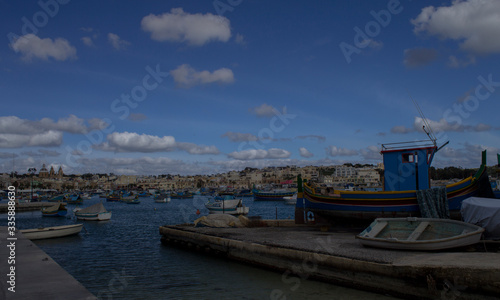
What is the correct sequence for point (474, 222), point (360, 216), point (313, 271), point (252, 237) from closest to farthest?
point (313, 271), point (474, 222), point (252, 237), point (360, 216)

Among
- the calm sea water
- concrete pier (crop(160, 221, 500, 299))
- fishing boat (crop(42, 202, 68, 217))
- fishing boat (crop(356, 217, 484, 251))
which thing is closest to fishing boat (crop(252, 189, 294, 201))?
fishing boat (crop(42, 202, 68, 217))

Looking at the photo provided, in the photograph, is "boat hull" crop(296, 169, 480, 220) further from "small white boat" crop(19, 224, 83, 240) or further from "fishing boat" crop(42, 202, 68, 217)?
"fishing boat" crop(42, 202, 68, 217)

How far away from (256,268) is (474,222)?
9022mm

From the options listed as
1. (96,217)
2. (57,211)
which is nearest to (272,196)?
(57,211)

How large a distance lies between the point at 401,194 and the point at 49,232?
2401 cm

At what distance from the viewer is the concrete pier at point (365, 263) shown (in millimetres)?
9867

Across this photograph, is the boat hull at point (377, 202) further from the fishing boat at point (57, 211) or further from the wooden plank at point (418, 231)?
the fishing boat at point (57, 211)

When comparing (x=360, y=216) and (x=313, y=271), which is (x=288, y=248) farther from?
(x=360, y=216)

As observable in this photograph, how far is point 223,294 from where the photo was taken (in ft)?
43.0

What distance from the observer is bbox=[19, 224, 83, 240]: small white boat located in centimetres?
2606

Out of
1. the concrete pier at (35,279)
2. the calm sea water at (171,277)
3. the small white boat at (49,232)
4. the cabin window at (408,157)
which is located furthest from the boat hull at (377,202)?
the small white boat at (49,232)

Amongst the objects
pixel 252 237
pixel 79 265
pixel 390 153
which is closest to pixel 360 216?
pixel 390 153

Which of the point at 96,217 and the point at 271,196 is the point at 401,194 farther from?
the point at 271,196

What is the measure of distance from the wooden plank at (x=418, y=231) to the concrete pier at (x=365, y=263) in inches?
42.8
